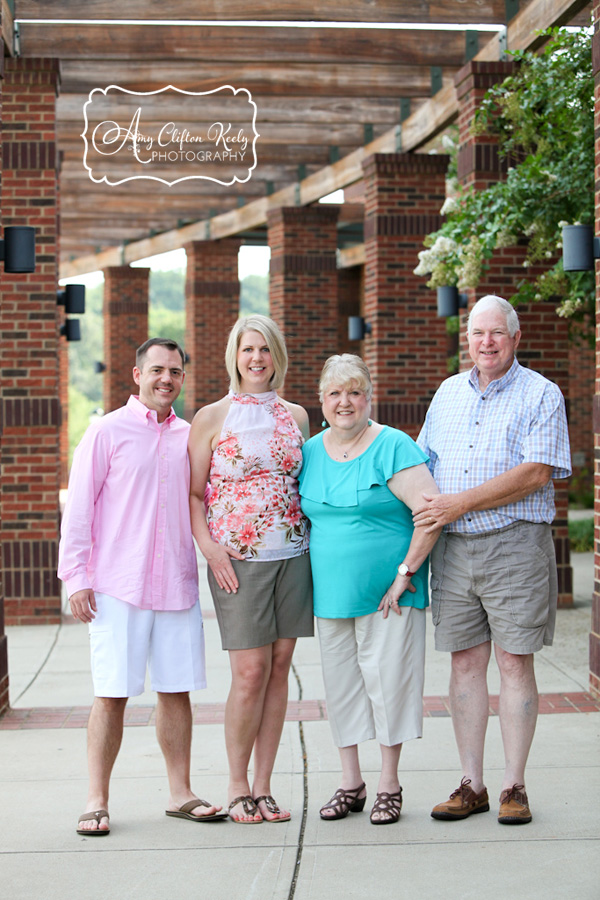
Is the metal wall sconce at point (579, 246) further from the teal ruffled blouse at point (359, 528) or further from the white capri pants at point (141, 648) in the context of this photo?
the white capri pants at point (141, 648)

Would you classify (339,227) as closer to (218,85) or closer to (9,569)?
(218,85)

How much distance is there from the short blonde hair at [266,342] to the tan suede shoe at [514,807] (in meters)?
1.75

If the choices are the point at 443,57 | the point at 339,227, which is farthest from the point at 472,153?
the point at 339,227

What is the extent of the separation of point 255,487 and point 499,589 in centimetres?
97

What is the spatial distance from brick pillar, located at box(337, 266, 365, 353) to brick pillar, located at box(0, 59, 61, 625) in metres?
11.2

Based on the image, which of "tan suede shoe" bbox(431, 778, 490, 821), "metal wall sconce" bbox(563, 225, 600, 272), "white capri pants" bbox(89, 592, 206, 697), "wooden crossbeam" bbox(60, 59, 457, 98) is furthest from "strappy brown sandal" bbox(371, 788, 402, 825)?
"wooden crossbeam" bbox(60, 59, 457, 98)

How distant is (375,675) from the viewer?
418cm

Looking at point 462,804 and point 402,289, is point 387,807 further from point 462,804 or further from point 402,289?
point 402,289

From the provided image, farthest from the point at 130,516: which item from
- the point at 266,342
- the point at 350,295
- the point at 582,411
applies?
the point at 350,295

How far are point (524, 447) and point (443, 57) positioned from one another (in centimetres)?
588

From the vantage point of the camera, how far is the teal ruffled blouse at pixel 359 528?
4.12 m

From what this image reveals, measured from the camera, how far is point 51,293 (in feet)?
28.2
